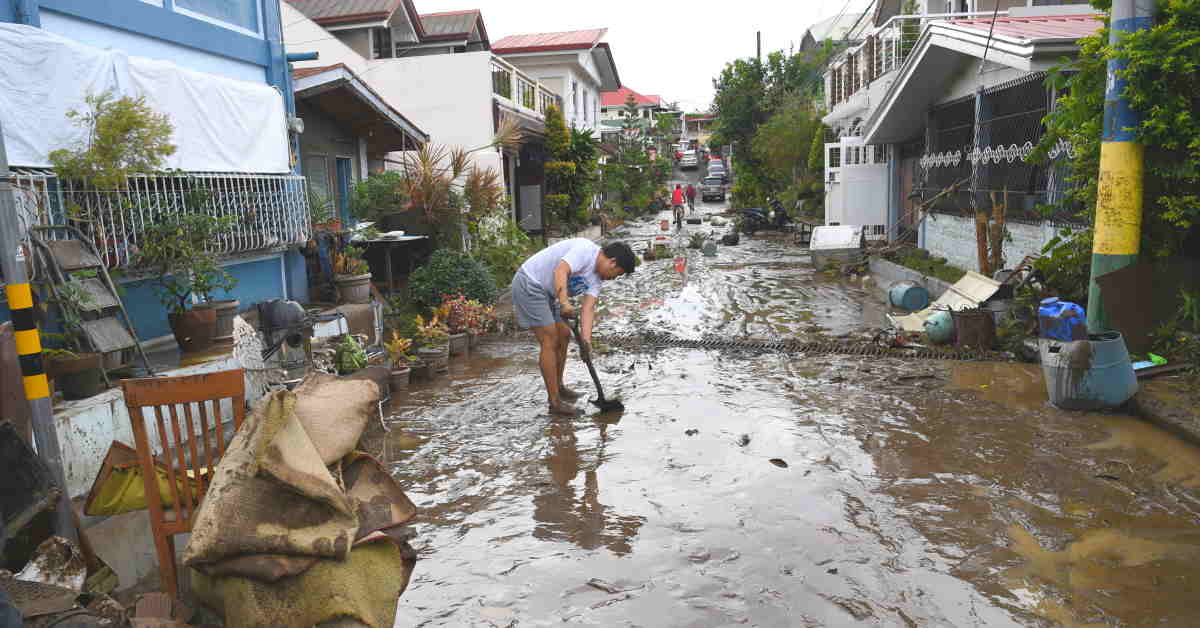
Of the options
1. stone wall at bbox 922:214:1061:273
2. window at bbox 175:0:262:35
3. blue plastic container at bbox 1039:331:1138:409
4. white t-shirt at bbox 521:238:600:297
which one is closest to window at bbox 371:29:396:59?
window at bbox 175:0:262:35

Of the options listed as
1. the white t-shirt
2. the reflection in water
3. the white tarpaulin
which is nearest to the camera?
the reflection in water

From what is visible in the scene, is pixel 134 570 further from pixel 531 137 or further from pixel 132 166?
pixel 531 137

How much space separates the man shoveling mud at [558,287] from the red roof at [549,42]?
23.2 metres

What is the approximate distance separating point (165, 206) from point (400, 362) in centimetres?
254

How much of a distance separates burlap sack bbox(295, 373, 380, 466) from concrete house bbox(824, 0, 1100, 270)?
874 cm

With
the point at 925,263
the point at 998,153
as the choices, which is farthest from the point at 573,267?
the point at 925,263

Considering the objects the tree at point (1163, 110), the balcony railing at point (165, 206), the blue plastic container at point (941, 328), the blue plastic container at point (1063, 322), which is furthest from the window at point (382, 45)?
the blue plastic container at point (1063, 322)

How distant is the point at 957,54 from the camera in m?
13.3

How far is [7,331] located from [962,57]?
1371 centimetres

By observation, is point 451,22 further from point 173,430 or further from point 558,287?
point 173,430

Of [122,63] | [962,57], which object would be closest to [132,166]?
[122,63]

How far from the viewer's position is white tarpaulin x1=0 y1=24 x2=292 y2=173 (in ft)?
18.9

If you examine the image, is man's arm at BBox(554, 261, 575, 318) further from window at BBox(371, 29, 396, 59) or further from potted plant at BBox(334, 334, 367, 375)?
window at BBox(371, 29, 396, 59)

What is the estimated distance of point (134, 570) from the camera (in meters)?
4.14
